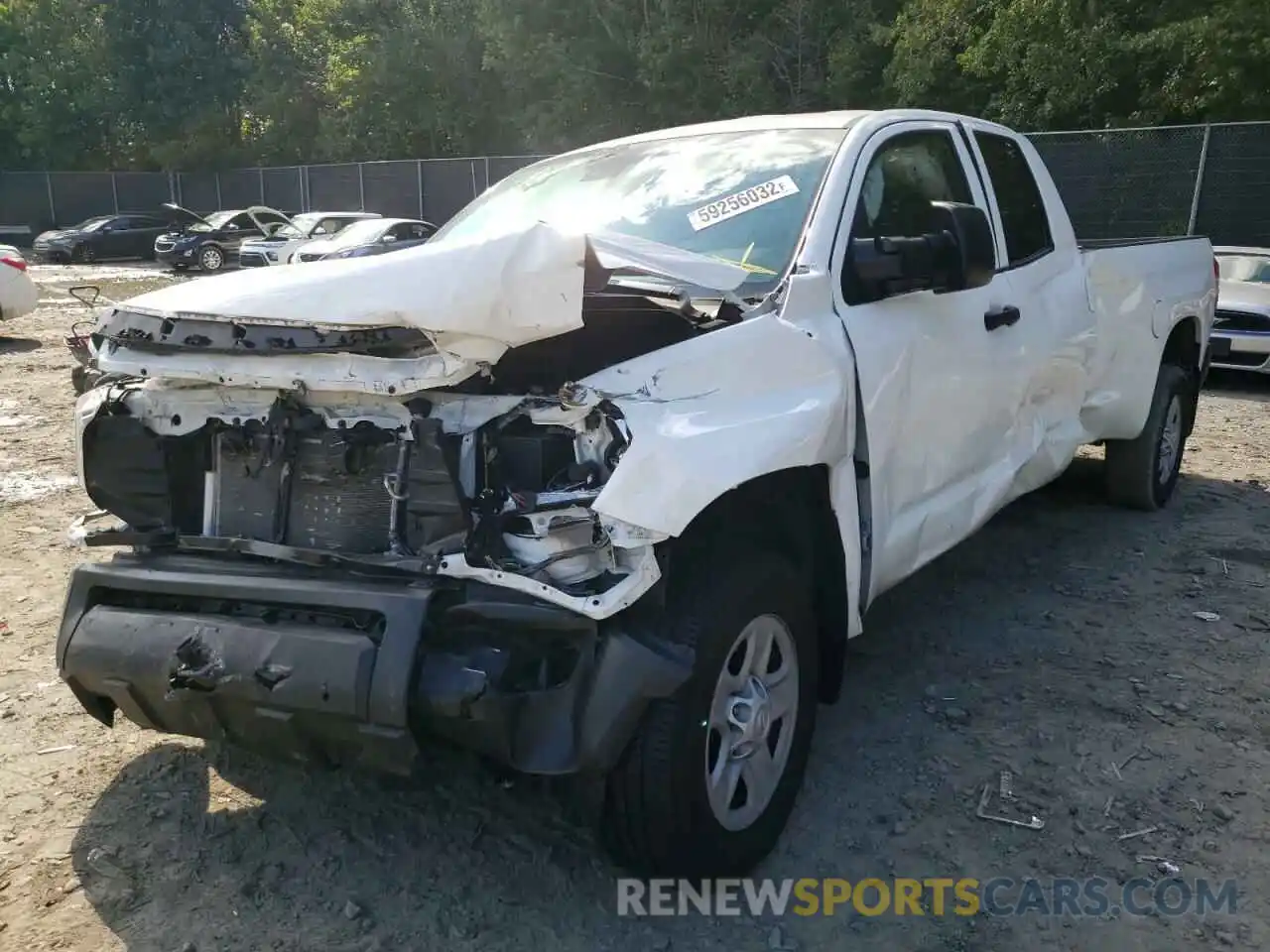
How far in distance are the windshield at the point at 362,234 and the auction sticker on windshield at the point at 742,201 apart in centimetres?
1541

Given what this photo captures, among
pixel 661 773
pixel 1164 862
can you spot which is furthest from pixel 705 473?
pixel 1164 862

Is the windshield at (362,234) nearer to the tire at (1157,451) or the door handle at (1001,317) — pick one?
the tire at (1157,451)

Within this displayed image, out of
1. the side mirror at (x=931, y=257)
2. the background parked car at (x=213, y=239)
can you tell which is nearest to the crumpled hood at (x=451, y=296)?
the side mirror at (x=931, y=257)

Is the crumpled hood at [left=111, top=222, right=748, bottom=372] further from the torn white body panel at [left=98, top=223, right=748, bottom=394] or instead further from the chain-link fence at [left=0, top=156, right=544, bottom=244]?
the chain-link fence at [left=0, top=156, right=544, bottom=244]

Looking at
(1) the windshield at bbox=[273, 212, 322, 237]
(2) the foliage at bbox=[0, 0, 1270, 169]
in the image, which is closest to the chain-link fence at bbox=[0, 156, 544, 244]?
(2) the foliage at bbox=[0, 0, 1270, 169]

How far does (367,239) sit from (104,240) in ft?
53.0

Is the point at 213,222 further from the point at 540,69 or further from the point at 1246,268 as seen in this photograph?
the point at 1246,268

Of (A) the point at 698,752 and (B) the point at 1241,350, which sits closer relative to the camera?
(A) the point at 698,752

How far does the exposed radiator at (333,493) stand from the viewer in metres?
2.61

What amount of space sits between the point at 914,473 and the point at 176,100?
37.9 metres

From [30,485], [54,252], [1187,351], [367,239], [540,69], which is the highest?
[540,69]

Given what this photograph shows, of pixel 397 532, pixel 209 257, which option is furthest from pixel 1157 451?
pixel 209 257

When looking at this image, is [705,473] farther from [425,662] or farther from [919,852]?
Result: [919,852]

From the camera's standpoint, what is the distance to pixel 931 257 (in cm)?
328
